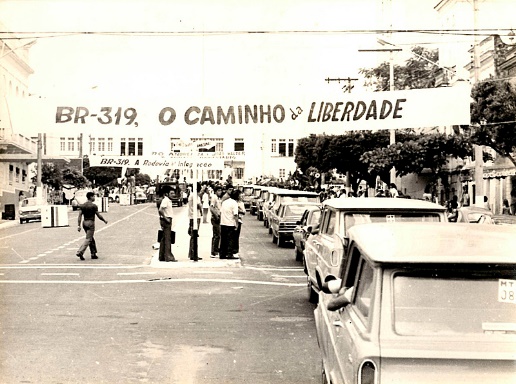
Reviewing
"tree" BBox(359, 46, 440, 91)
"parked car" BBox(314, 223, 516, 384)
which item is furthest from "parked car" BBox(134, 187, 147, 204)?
"parked car" BBox(314, 223, 516, 384)

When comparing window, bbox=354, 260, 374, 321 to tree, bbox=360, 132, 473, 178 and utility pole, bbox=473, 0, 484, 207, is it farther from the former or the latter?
tree, bbox=360, 132, 473, 178

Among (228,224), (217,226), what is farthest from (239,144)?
(228,224)

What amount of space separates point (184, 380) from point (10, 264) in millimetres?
12034

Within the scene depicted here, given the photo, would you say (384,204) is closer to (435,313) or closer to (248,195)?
(435,313)

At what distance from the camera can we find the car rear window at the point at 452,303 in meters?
4.29

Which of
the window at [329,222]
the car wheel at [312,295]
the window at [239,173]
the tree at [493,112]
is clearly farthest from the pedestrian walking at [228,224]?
the window at [239,173]

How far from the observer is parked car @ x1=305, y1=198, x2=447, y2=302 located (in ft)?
33.7

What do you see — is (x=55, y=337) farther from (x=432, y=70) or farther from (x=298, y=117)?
(x=432, y=70)

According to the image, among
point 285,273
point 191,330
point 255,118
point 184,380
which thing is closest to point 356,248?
point 184,380

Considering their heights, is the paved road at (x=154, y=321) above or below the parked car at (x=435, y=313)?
below

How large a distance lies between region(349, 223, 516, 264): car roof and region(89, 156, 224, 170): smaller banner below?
43.1 feet

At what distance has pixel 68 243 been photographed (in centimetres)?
2500

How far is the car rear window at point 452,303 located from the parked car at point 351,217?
5261 millimetres

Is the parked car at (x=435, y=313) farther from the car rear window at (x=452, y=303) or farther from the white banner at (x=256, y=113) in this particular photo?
the white banner at (x=256, y=113)
